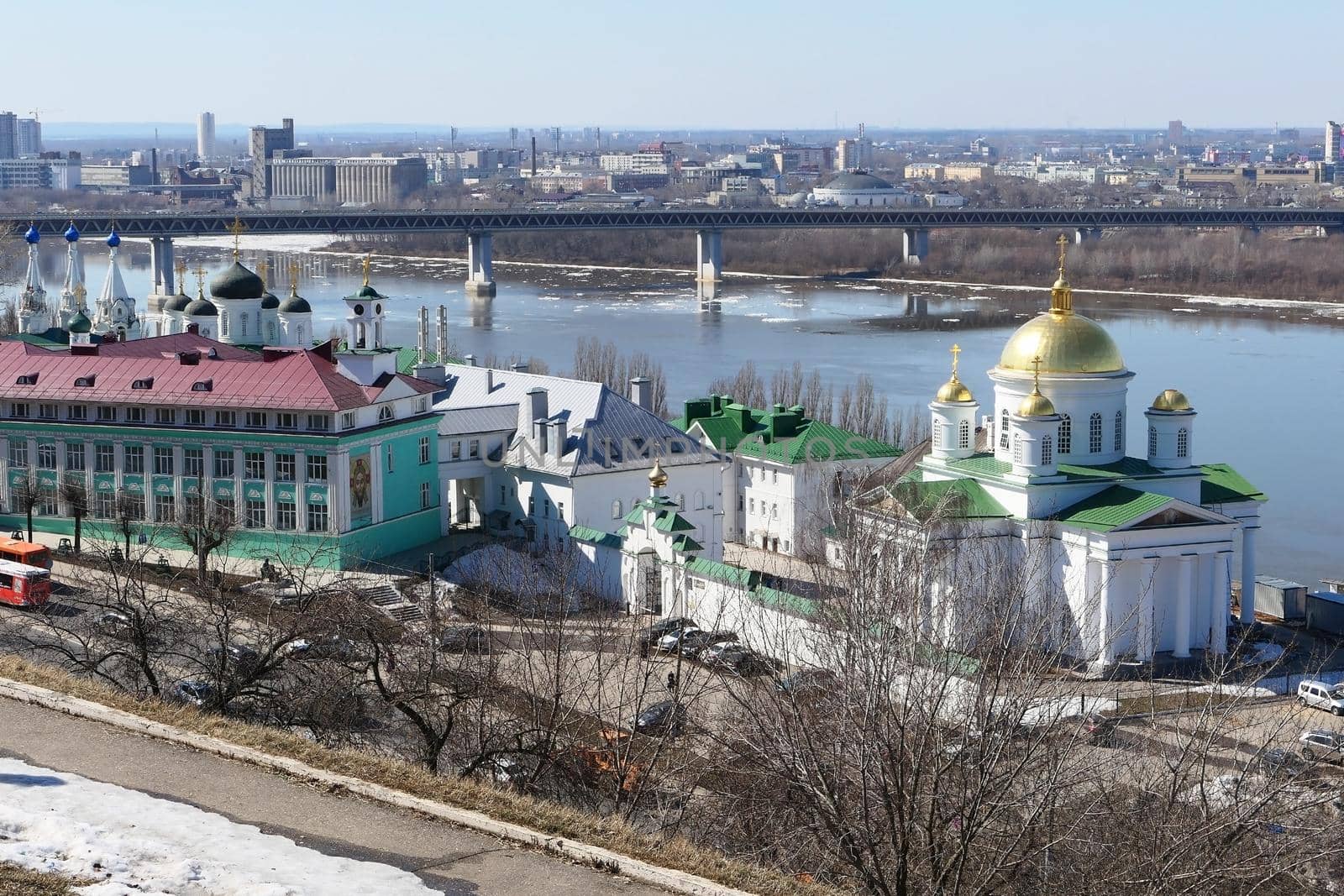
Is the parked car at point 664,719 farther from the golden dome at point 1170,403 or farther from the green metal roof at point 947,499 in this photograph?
the golden dome at point 1170,403

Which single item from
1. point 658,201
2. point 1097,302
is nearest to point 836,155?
point 658,201

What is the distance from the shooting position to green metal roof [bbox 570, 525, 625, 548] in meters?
17.7

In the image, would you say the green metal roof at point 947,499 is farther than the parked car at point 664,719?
Yes

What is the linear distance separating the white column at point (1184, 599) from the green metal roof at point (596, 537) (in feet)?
15.0

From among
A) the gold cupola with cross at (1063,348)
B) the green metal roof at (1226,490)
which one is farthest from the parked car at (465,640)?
the green metal roof at (1226,490)

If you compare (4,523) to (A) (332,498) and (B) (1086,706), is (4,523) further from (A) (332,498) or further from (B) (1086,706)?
(B) (1086,706)

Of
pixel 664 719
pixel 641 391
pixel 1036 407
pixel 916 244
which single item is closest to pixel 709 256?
pixel 916 244

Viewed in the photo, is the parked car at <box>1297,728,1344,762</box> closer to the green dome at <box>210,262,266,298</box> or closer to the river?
the river

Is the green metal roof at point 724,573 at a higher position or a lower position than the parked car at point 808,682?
lower

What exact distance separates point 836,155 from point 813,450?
5485 inches

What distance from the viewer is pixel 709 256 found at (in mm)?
58250

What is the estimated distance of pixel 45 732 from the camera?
828 centimetres

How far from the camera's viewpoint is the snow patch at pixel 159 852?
258 inches

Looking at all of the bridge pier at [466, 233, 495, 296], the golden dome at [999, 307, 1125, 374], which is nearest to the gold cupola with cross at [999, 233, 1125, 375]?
the golden dome at [999, 307, 1125, 374]
